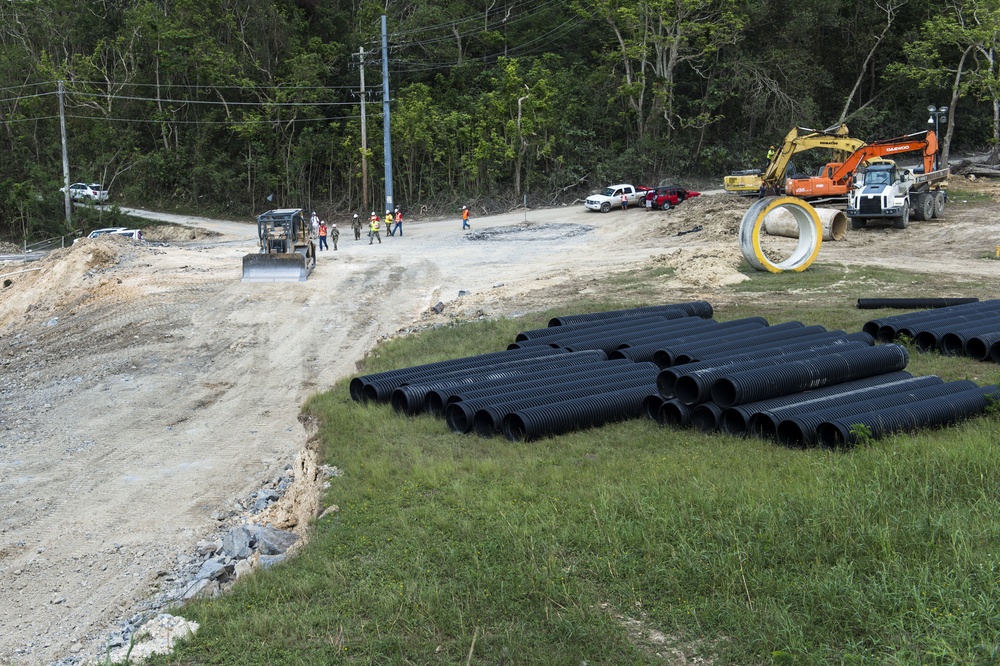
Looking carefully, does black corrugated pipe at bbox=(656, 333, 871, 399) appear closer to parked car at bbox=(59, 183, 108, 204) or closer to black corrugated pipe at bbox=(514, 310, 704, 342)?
black corrugated pipe at bbox=(514, 310, 704, 342)

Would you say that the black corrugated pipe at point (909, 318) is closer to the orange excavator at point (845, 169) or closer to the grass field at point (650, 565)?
the grass field at point (650, 565)

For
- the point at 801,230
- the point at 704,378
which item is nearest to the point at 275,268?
the point at 801,230

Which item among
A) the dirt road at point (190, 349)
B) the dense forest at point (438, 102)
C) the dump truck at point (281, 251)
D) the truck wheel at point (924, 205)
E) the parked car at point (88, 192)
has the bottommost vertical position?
the dirt road at point (190, 349)

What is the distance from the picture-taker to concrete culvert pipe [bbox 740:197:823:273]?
26.6 metres

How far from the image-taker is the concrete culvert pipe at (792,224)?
116ft

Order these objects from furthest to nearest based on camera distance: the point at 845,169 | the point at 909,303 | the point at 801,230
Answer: the point at 845,169 < the point at 801,230 < the point at 909,303

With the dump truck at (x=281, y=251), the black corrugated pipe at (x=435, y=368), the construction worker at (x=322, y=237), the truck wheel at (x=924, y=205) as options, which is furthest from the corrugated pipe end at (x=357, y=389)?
the truck wheel at (x=924, y=205)

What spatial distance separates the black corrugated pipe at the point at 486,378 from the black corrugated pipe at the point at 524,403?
35.4 inches

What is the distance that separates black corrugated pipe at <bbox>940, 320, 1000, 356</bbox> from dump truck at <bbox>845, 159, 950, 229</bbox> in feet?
70.0

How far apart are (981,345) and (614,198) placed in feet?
112

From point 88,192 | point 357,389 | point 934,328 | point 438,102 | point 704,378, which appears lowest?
point 357,389

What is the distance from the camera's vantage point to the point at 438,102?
6328 cm

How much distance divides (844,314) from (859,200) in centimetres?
1812

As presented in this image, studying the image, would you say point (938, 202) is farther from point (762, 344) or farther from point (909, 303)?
point (762, 344)
